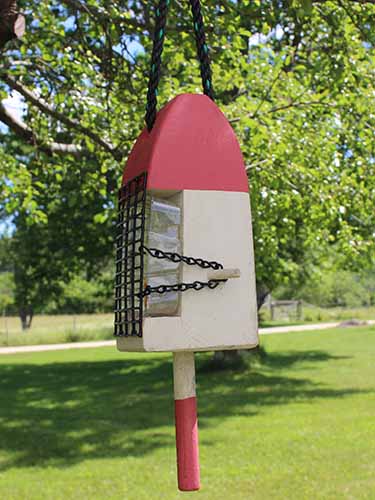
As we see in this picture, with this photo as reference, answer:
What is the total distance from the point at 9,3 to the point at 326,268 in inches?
559

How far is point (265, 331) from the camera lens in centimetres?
3362

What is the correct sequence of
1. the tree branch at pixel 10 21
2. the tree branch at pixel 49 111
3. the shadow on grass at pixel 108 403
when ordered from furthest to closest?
1. the shadow on grass at pixel 108 403
2. the tree branch at pixel 49 111
3. the tree branch at pixel 10 21

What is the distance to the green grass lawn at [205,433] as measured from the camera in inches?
276

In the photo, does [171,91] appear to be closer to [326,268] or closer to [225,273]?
[225,273]

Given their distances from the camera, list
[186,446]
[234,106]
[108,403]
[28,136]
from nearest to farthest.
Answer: [186,446], [28,136], [234,106], [108,403]

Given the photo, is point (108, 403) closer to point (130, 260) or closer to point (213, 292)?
point (130, 260)

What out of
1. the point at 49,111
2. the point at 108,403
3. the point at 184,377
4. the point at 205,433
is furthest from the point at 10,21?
the point at 108,403

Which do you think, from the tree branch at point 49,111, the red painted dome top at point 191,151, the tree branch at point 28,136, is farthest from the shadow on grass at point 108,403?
the red painted dome top at point 191,151

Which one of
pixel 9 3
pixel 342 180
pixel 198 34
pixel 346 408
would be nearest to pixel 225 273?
pixel 198 34

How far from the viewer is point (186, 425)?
1.69 metres

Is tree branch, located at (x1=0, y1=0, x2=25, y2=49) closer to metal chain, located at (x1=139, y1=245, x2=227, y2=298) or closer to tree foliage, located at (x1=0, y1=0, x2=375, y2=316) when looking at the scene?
tree foliage, located at (x1=0, y1=0, x2=375, y2=316)

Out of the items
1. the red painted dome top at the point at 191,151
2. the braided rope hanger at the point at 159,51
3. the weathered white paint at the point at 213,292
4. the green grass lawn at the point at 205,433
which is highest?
the braided rope hanger at the point at 159,51

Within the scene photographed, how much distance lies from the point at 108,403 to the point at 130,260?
455 inches

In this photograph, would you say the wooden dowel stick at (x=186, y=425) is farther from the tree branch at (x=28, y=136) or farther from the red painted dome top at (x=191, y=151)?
the tree branch at (x=28, y=136)
